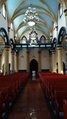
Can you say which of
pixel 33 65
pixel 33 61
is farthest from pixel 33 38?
pixel 33 65

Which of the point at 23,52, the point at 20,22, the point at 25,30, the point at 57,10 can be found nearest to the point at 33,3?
the point at 57,10

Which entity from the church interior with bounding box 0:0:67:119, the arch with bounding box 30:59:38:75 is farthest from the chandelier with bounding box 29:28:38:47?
the arch with bounding box 30:59:38:75

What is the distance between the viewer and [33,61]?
28.0 meters

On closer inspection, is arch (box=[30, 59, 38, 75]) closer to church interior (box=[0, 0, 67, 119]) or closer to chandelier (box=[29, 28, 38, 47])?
church interior (box=[0, 0, 67, 119])

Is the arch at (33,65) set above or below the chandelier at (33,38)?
below

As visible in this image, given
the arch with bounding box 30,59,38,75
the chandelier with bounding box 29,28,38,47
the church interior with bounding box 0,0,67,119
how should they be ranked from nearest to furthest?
the church interior with bounding box 0,0,67,119, the chandelier with bounding box 29,28,38,47, the arch with bounding box 30,59,38,75

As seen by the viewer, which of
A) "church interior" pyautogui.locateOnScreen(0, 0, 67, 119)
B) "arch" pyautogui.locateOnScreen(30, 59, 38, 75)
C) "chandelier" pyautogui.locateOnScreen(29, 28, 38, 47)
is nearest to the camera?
"church interior" pyautogui.locateOnScreen(0, 0, 67, 119)

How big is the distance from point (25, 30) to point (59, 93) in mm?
24797

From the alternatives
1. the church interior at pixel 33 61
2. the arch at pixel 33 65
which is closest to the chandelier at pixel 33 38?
the church interior at pixel 33 61

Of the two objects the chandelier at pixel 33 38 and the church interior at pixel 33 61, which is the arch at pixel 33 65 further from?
the chandelier at pixel 33 38

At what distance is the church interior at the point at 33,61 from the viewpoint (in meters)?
4.32

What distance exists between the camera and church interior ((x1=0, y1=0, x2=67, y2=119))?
14.2ft

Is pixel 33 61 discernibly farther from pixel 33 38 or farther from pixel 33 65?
pixel 33 38

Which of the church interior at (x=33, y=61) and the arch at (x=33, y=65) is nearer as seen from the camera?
the church interior at (x=33, y=61)
